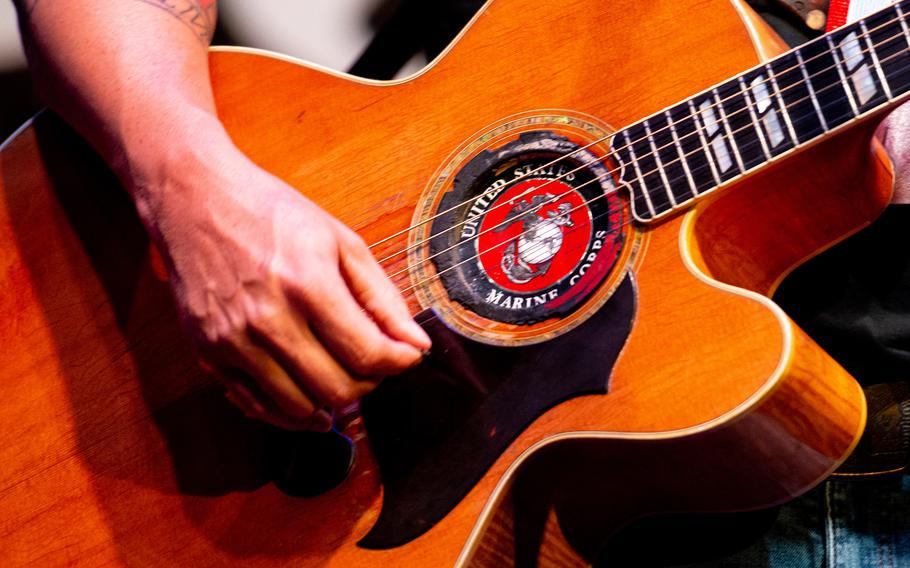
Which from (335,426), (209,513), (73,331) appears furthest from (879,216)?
(73,331)

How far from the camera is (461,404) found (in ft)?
2.61

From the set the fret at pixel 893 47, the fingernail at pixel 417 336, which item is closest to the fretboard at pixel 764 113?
the fret at pixel 893 47

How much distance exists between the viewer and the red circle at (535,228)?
820 millimetres

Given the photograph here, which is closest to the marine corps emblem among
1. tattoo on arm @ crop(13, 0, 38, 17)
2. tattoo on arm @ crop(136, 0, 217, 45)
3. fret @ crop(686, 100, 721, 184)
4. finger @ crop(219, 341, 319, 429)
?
fret @ crop(686, 100, 721, 184)

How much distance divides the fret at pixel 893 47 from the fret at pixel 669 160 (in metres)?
0.22

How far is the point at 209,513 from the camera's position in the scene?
0.82m

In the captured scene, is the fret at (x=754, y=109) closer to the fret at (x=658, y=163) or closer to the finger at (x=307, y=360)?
the fret at (x=658, y=163)

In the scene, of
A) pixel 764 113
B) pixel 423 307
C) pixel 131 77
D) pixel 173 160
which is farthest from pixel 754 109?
pixel 131 77

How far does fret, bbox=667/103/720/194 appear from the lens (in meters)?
0.76

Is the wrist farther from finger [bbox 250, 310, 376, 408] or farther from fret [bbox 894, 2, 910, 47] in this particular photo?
fret [bbox 894, 2, 910, 47]

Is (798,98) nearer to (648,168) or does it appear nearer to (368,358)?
(648,168)

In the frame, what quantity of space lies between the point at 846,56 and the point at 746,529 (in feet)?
1.93

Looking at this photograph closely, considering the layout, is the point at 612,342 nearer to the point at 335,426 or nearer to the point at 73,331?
the point at 335,426

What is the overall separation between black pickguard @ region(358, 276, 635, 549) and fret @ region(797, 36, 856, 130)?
0.27 meters
